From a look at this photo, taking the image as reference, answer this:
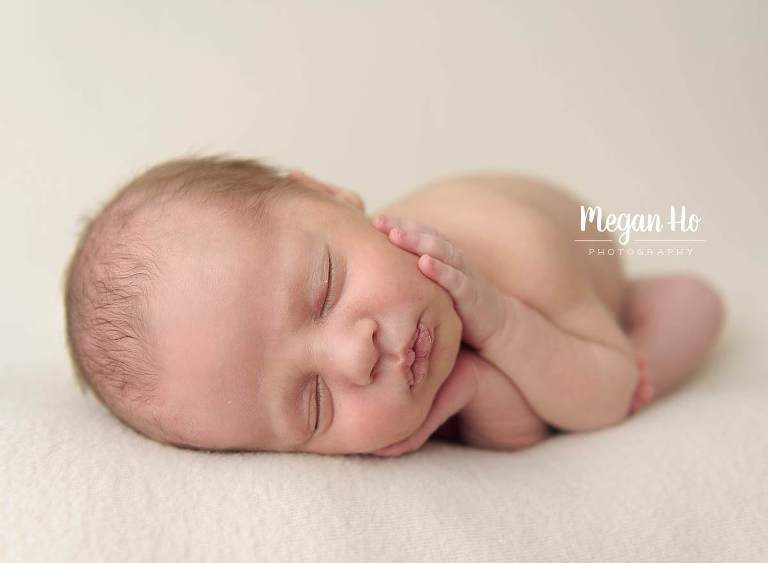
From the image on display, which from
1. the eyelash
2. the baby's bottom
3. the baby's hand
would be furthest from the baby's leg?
the eyelash

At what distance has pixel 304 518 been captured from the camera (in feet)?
3.15

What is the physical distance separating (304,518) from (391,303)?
0.36 m

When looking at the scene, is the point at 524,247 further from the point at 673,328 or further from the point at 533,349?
the point at 673,328

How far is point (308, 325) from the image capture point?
115 centimetres

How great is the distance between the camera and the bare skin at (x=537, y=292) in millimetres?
1456

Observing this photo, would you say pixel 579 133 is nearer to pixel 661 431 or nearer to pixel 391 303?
pixel 661 431

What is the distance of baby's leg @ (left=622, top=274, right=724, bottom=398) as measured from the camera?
1.72 meters

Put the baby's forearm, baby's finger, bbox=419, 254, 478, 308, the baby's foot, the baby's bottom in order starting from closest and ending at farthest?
baby's finger, bbox=419, 254, 478, 308, the baby's forearm, the baby's foot, the baby's bottom

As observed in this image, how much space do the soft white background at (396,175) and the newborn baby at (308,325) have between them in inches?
2.6

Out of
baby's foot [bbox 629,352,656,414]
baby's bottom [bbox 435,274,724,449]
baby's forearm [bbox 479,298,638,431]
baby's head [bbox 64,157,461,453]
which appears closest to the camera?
baby's head [bbox 64,157,461,453]

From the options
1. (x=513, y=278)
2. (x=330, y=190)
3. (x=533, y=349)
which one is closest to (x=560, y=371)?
(x=533, y=349)

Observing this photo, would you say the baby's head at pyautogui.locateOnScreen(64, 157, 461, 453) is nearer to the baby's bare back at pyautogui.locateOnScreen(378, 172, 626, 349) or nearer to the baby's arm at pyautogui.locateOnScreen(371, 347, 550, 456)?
the baby's arm at pyautogui.locateOnScreen(371, 347, 550, 456)

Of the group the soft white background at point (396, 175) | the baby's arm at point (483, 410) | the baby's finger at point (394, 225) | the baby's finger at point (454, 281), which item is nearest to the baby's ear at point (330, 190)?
the baby's finger at point (394, 225)

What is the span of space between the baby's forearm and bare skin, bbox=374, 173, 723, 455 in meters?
0.03
